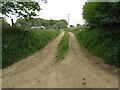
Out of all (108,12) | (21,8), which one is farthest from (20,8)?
(108,12)

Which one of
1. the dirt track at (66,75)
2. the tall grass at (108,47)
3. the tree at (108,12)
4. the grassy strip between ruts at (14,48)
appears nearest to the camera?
the dirt track at (66,75)

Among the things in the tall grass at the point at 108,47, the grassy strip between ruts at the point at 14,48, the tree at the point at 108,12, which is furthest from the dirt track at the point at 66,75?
the tree at the point at 108,12

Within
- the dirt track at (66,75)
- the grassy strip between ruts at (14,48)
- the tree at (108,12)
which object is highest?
the tree at (108,12)

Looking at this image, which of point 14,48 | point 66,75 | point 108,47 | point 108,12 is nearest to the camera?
point 66,75

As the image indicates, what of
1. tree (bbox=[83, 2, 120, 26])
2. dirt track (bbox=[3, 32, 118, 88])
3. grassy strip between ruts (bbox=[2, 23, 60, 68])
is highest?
tree (bbox=[83, 2, 120, 26])

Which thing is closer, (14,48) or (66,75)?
(66,75)

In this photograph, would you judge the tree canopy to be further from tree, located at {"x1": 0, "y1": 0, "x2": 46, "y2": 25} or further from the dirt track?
the dirt track

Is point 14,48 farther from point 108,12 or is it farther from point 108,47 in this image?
point 108,12

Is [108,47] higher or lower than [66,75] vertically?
higher

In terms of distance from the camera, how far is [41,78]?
7723 mm

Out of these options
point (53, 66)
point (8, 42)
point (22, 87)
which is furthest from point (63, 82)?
point (8, 42)

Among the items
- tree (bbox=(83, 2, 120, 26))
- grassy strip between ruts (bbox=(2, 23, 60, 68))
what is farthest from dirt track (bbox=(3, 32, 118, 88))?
tree (bbox=(83, 2, 120, 26))

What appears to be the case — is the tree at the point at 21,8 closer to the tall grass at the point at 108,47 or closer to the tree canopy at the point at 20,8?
the tree canopy at the point at 20,8

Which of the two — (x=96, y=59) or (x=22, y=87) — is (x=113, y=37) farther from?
(x=22, y=87)
